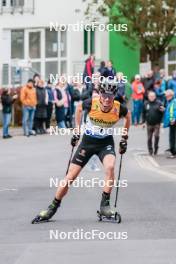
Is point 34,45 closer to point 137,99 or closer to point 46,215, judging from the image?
point 137,99

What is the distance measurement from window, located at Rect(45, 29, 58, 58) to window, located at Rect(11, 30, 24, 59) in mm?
1133

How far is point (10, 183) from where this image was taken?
1800 cm

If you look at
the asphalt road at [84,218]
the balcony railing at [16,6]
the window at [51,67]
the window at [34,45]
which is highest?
the balcony railing at [16,6]

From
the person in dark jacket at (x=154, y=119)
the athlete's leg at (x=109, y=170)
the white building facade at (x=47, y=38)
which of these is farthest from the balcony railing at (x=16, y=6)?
the athlete's leg at (x=109, y=170)

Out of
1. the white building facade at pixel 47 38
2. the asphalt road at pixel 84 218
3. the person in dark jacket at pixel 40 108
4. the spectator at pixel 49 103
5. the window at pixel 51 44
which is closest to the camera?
the asphalt road at pixel 84 218

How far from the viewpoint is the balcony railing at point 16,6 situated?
42859 mm

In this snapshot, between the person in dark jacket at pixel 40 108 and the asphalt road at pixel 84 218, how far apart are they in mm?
8654

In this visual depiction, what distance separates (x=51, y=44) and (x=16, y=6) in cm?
235

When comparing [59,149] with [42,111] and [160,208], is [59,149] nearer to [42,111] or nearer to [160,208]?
[42,111]

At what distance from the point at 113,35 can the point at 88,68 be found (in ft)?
27.0

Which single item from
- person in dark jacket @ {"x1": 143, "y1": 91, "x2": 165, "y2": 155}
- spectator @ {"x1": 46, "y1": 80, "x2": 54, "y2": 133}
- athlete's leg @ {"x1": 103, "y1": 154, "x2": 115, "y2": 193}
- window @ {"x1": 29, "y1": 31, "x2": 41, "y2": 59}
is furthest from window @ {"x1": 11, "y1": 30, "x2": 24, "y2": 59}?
athlete's leg @ {"x1": 103, "y1": 154, "x2": 115, "y2": 193}

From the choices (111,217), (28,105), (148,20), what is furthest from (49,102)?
(111,217)

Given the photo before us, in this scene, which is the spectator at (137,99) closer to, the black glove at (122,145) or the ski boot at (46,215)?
the black glove at (122,145)

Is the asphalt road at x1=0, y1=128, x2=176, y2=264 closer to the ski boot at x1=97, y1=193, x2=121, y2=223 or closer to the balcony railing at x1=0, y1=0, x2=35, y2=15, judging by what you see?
the ski boot at x1=97, y1=193, x2=121, y2=223
